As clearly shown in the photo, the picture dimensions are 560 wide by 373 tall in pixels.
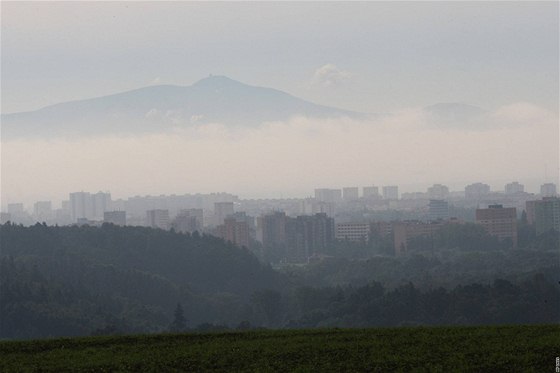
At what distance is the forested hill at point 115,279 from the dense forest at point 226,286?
5.6 inches

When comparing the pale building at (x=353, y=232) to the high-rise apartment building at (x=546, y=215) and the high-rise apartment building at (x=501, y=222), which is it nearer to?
the high-rise apartment building at (x=501, y=222)

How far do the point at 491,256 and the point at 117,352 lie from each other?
106 meters

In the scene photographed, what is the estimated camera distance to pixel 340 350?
20.6 m

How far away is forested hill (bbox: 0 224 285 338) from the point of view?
78938mm

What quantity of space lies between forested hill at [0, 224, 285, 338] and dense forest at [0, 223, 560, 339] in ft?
0.46

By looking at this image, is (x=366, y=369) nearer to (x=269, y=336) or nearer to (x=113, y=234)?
(x=269, y=336)

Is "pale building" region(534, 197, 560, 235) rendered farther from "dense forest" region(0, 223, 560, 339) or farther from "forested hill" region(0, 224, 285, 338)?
"forested hill" region(0, 224, 285, 338)

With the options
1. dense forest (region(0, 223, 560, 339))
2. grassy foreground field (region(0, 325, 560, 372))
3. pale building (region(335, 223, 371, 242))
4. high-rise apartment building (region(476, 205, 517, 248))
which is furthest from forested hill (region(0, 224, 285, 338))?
pale building (region(335, 223, 371, 242))

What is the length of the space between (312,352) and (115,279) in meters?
85.6

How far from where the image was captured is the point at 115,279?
342ft

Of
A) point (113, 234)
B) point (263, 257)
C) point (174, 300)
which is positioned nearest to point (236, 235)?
point (263, 257)

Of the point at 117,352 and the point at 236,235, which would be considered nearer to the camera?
the point at 117,352

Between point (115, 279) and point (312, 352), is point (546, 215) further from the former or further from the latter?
point (312, 352)

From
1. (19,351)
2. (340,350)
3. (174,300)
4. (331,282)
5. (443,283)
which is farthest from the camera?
(331,282)
